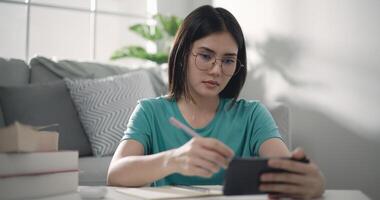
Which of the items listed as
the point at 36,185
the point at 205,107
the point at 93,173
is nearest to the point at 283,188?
the point at 36,185

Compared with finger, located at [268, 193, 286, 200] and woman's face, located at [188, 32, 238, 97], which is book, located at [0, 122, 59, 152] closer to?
finger, located at [268, 193, 286, 200]

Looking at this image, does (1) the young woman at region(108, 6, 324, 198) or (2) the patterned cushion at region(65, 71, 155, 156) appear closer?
(1) the young woman at region(108, 6, 324, 198)

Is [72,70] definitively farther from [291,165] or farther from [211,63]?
[291,165]

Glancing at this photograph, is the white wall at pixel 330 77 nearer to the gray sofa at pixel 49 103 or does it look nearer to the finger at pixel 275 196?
the gray sofa at pixel 49 103

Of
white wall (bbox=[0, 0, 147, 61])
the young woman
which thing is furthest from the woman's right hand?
white wall (bbox=[0, 0, 147, 61])

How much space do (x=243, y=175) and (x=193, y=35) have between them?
0.73m

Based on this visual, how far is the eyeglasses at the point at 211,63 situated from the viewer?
4.47 ft

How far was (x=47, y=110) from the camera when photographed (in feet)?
7.53

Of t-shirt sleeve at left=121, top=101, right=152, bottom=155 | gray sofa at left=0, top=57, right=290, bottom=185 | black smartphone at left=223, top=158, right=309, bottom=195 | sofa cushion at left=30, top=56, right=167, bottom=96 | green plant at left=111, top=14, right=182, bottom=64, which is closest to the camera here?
black smartphone at left=223, top=158, right=309, bottom=195

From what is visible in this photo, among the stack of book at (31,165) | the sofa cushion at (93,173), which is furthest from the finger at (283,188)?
the sofa cushion at (93,173)

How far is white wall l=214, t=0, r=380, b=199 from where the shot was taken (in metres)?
2.29

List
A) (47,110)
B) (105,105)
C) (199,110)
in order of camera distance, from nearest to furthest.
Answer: (199,110), (47,110), (105,105)

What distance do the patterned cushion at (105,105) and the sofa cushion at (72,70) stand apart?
12 centimetres

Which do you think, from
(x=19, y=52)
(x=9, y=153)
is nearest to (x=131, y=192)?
(x=9, y=153)
